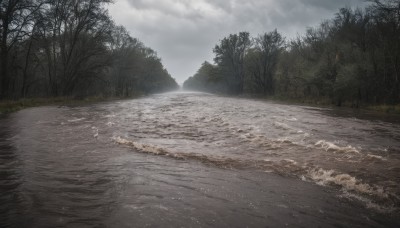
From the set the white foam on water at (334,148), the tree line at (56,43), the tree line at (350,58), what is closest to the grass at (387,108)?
the tree line at (350,58)

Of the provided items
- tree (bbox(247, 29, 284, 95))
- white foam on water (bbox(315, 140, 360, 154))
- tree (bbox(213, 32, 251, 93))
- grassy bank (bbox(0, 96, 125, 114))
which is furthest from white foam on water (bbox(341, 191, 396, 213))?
tree (bbox(213, 32, 251, 93))

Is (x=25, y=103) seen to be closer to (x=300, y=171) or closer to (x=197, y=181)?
(x=197, y=181)

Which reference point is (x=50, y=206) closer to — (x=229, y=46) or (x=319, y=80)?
(x=319, y=80)

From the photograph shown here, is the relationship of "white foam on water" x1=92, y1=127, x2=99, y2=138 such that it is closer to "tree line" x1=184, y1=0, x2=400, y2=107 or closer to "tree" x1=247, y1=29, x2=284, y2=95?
"tree line" x1=184, y1=0, x2=400, y2=107

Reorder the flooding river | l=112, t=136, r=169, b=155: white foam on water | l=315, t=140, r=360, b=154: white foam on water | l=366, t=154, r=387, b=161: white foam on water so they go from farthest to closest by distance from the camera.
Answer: l=315, t=140, r=360, b=154: white foam on water → l=112, t=136, r=169, b=155: white foam on water → l=366, t=154, r=387, b=161: white foam on water → the flooding river

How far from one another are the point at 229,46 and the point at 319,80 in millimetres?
39236

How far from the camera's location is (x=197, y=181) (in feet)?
22.4

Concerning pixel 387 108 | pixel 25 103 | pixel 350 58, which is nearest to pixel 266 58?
pixel 350 58

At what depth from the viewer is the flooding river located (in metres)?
4.87

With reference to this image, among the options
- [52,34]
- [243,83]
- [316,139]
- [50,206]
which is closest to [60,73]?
[52,34]

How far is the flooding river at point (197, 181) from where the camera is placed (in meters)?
4.87

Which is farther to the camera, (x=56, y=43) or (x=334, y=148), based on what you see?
(x=56, y=43)

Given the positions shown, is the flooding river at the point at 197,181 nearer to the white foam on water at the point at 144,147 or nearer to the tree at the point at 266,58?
the white foam on water at the point at 144,147

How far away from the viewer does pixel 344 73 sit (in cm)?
3541
